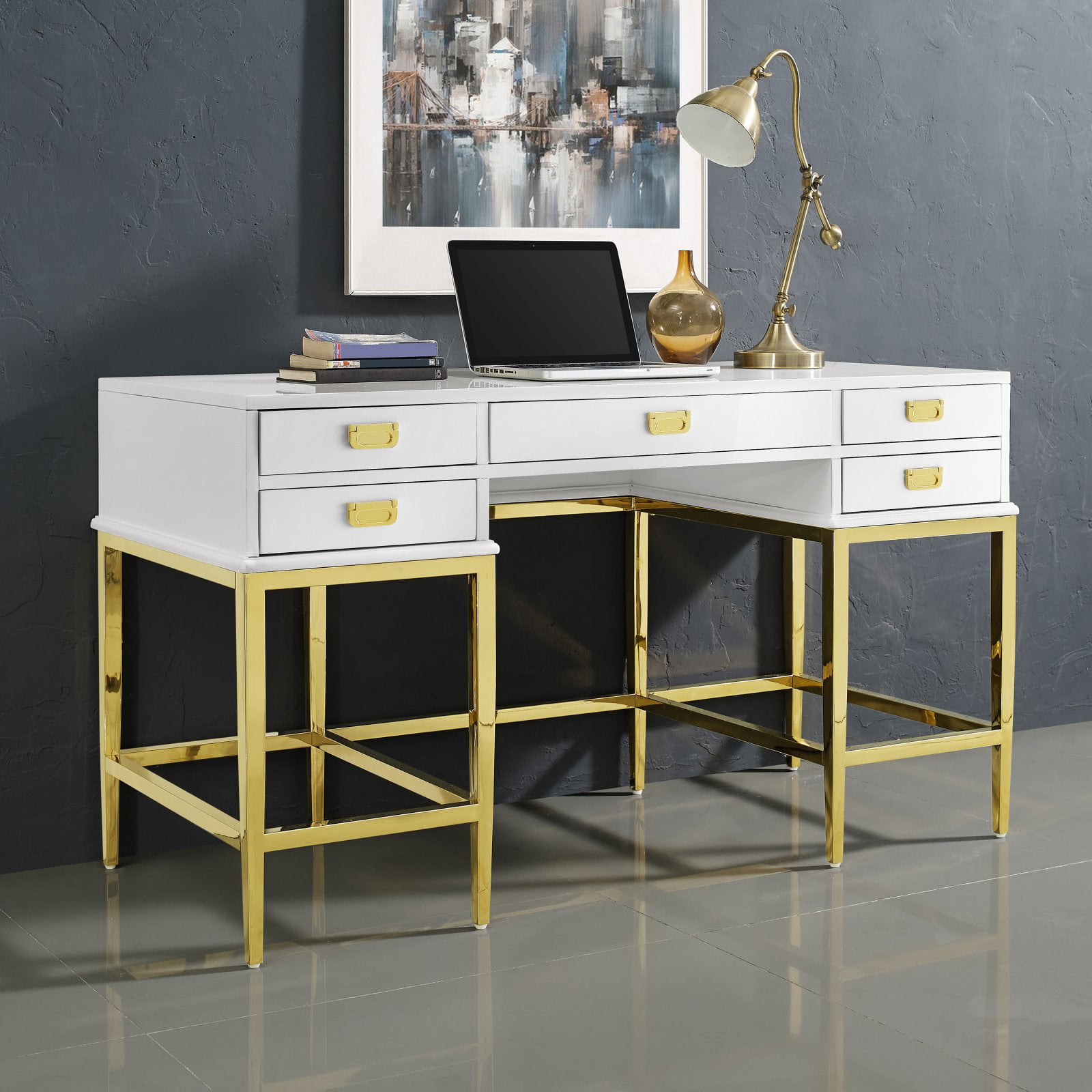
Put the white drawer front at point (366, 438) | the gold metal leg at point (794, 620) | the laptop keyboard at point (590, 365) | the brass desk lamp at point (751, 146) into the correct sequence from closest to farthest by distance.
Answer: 1. the white drawer front at point (366, 438)
2. the laptop keyboard at point (590, 365)
3. the brass desk lamp at point (751, 146)
4. the gold metal leg at point (794, 620)

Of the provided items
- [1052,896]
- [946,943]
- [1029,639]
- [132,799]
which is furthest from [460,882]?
[1029,639]

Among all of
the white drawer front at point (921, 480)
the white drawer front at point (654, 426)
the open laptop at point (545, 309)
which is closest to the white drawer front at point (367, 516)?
the white drawer front at point (654, 426)

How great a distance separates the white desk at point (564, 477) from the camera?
7.84 ft

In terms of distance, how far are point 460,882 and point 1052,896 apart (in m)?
1.04

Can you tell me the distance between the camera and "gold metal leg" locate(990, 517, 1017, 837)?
305 cm

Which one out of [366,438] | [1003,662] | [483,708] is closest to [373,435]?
[366,438]

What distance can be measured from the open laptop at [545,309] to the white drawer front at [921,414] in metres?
0.29

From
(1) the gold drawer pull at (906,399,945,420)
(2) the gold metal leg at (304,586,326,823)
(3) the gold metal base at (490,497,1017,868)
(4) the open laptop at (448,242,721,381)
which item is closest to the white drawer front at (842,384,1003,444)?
(1) the gold drawer pull at (906,399,945,420)

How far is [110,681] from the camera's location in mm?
2844

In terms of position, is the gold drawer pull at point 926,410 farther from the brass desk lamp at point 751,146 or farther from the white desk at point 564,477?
the brass desk lamp at point 751,146

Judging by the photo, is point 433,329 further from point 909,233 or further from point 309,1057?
point 309,1057

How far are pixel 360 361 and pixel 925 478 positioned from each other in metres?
1.09

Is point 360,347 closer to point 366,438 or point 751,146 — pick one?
point 366,438

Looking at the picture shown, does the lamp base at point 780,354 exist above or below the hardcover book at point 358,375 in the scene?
above
